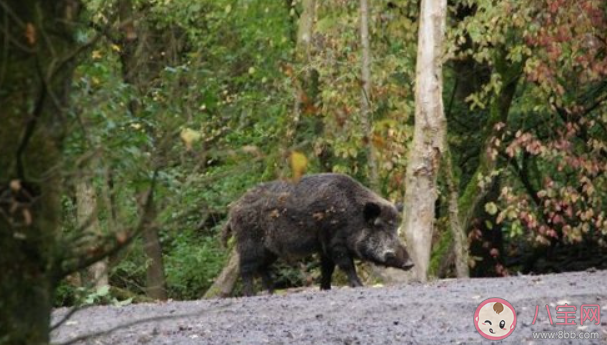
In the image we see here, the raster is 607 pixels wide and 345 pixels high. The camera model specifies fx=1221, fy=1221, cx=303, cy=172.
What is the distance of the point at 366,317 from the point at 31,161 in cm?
551

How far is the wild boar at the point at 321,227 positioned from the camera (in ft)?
44.0

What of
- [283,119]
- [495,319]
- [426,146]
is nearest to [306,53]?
[283,119]

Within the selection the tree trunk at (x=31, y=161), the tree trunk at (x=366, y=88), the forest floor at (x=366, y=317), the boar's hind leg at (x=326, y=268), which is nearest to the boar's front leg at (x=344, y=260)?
the boar's hind leg at (x=326, y=268)

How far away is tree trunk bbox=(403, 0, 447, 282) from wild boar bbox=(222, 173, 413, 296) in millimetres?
555

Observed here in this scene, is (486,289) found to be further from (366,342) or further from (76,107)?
(76,107)

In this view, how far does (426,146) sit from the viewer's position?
14297 mm

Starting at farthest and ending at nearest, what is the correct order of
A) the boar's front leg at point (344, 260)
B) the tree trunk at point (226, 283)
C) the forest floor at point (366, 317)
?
the tree trunk at point (226, 283) < the boar's front leg at point (344, 260) < the forest floor at point (366, 317)

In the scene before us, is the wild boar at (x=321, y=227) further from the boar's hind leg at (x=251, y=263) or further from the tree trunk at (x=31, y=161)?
the tree trunk at (x=31, y=161)

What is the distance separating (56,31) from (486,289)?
7121 mm

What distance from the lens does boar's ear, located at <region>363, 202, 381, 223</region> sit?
1344 cm

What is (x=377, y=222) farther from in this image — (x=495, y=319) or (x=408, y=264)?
(x=495, y=319)

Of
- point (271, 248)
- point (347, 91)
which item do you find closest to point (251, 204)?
point (271, 248)

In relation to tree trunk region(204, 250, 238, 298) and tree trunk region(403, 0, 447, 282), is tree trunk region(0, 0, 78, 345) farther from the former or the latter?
tree trunk region(204, 250, 238, 298)

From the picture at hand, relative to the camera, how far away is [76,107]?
374 cm
